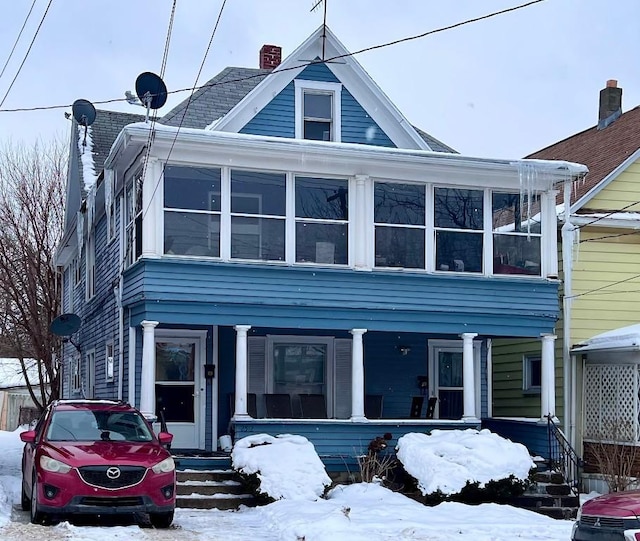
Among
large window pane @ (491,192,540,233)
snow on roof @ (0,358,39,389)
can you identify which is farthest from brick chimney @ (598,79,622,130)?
snow on roof @ (0,358,39,389)

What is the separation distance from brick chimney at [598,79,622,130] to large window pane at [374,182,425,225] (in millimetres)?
9188

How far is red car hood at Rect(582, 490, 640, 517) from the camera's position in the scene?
870cm

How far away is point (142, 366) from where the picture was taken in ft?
50.5

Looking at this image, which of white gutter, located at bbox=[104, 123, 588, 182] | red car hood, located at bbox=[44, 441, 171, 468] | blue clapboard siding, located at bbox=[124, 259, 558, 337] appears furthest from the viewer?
blue clapboard siding, located at bbox=[124, 259, 558, 337]

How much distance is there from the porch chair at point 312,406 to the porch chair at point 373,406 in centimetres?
83

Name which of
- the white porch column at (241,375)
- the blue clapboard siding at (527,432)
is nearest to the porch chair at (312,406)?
the white porch column at (241,375)

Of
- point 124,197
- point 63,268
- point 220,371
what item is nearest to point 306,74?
point 124,197

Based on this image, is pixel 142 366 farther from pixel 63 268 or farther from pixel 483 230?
pixel 63 268

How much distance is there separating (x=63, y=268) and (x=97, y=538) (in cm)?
1951

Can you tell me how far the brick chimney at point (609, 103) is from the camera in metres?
24.2

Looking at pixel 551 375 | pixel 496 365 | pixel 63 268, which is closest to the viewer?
pixel 551 375

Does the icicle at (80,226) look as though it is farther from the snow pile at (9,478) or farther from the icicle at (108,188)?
the snow pile at (9,478)

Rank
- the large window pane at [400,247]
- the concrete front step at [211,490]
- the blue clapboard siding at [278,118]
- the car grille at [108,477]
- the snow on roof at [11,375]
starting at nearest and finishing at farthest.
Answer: the car grille at [108,477], the concrete front step at [211,490], the large window pane at [400,247], the blue clapboard siding at [278,118], the snow on roof at [11,375]

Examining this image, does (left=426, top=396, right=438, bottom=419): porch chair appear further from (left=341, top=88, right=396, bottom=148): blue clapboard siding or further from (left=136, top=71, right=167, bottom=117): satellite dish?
(left=136, top=71, right=167, bottom=117): satellite dish
